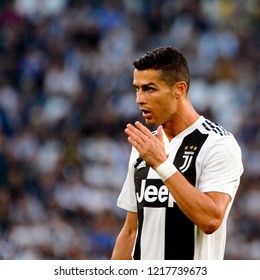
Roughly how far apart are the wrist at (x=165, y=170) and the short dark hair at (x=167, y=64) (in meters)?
0.53

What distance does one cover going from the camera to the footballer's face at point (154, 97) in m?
5.25

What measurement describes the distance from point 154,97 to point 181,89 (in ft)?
0.62

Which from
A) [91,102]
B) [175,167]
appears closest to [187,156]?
[175,167]

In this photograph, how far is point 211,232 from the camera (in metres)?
4.99

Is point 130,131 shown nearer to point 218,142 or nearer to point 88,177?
point 218,142

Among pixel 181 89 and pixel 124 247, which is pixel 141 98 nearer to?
pixel 181 89

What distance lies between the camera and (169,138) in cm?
546

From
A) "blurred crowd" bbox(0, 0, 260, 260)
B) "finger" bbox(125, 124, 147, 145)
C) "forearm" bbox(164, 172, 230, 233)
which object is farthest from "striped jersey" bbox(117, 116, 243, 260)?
"blurred crowd" bbox(0, 0, 260, 260)

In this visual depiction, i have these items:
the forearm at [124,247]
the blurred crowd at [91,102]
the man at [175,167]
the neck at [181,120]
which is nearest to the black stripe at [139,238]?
the man at [175,167]

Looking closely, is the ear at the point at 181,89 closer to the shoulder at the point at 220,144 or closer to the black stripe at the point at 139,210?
the shoulder at the point at 220,144

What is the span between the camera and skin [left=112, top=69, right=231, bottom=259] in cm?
491

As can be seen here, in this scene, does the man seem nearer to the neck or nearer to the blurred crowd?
the neck

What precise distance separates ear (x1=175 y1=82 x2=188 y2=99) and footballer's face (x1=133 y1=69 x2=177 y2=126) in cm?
2
